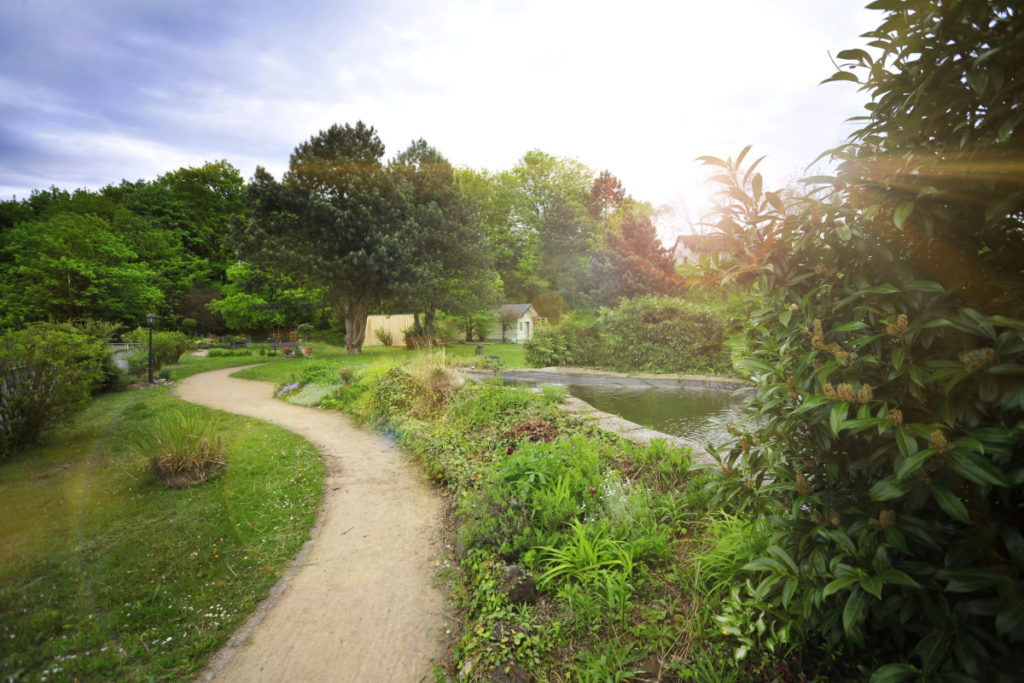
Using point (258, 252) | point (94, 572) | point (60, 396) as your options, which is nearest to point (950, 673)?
point (94, 572)

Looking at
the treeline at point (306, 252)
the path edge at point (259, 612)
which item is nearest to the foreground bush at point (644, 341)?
the treeline at point (306, 252)

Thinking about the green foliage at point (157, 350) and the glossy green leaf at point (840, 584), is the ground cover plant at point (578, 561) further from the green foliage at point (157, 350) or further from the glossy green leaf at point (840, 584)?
the green foliage at point (157, 350)

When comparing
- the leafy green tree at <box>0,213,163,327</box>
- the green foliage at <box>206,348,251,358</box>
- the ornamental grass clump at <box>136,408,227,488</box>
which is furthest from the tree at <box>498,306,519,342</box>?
the ornamental grass clump at <box>136,408,227,488</box>

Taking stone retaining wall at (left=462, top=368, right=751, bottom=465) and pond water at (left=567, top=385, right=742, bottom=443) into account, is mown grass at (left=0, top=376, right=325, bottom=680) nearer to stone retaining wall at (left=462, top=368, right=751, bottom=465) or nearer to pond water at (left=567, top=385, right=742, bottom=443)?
stone retaining wall at (left=462, top=368, right=751, bottom=465)

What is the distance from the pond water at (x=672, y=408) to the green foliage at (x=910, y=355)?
12.0 feet

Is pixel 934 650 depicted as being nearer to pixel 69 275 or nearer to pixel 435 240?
pixel 435 240

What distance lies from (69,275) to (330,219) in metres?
12.6

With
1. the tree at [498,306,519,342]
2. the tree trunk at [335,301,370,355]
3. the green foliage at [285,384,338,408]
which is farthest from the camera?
the tree at [498,306,519,342]

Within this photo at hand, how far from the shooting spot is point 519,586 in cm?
251

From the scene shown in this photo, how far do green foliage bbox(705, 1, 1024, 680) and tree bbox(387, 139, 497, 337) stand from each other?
15.6 meters

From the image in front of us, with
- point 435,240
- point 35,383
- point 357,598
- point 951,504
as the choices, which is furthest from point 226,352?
point 951,504

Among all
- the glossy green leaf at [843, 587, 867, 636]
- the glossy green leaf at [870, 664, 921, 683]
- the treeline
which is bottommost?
the glossy green leaf at [870, 664, 921, 683]

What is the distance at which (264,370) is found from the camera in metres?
13.4

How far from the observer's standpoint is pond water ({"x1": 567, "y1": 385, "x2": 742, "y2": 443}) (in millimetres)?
5617
